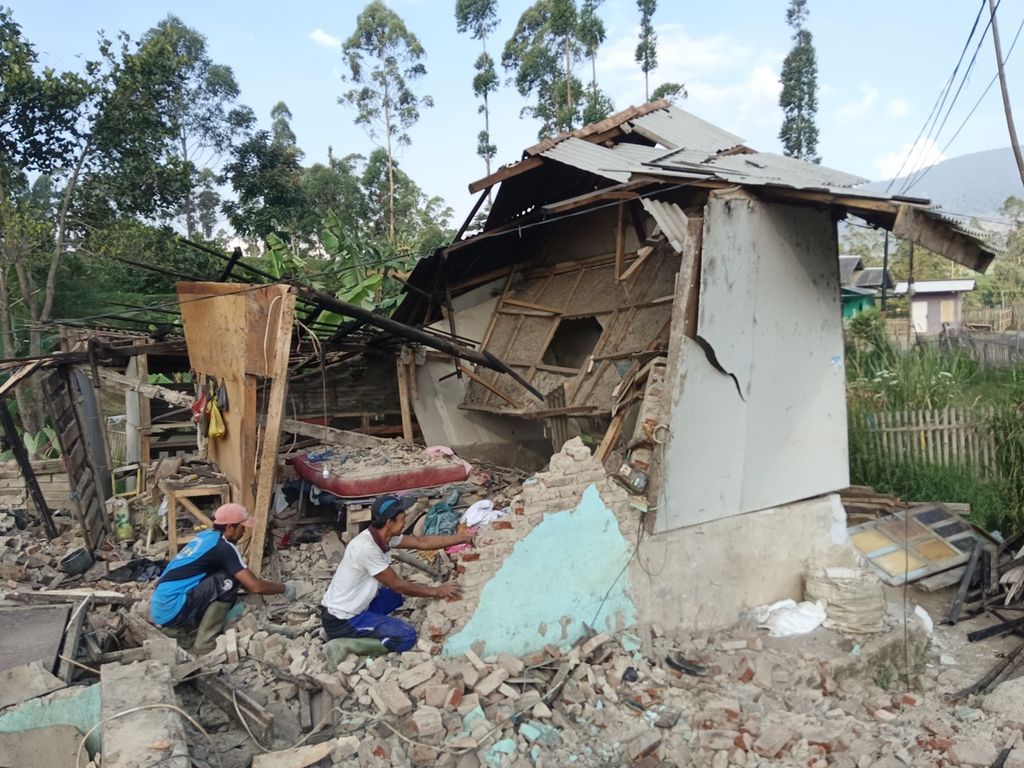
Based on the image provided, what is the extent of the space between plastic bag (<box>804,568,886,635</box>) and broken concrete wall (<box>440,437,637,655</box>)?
72.7 inches

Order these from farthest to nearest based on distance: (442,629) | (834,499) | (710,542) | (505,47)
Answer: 1. (505,47)
2. (834,499)
3. (710,542)
4. (442,629)

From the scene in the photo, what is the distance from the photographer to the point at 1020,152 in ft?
28.9

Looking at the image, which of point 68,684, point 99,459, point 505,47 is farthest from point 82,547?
point 505,47

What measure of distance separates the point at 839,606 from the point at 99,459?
1027 cm

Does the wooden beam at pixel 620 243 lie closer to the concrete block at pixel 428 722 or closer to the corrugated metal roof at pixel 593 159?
the corrugated metal roof at pixel 593 159

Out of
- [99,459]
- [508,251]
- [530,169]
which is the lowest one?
[99,459]

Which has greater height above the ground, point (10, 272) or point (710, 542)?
point (10, 272)

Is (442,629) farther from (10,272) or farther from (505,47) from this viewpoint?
(505,47)

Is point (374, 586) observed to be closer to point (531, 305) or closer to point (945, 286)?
point (531, 305)

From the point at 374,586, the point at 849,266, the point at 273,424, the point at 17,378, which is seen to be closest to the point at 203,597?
the point at 374,586

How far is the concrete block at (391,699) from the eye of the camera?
450 centimetres

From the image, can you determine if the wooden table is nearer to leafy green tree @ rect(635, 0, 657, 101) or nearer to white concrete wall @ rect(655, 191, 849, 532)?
white concrete wall @ rect(655, 191, 849, 532)

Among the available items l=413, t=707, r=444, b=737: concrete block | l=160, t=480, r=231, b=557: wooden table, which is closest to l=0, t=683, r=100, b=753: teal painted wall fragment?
l=413, t=707, r=444, b=737: concrete block

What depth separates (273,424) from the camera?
6.75 meters
